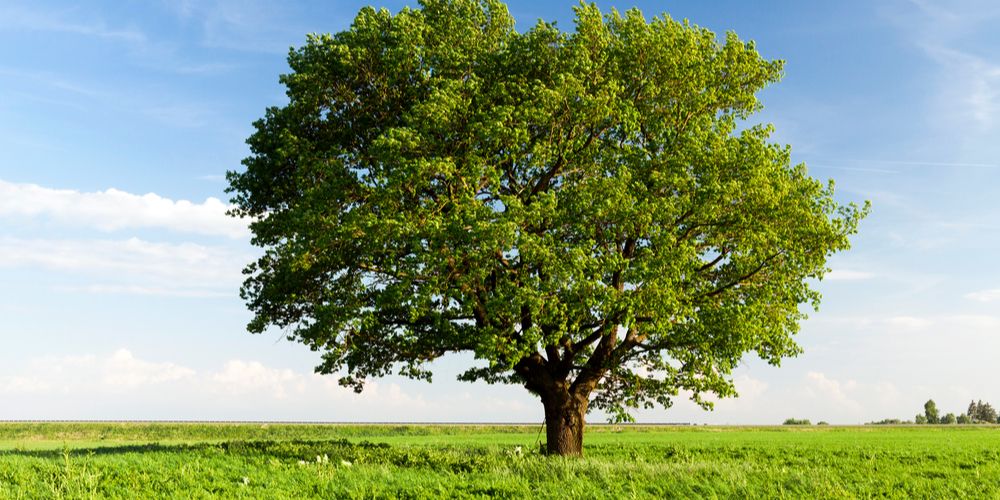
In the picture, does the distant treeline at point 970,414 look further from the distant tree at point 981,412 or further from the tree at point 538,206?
the tree at point 538,206

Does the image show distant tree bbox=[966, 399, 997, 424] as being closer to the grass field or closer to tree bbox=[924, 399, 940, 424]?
tree bbox=[924, 399, 940, 424]

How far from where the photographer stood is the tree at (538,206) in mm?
23359

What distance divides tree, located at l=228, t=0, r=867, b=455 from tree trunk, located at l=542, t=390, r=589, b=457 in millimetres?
81

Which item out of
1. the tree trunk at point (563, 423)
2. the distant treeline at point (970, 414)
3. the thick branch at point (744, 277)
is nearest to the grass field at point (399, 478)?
the tree trunk at point (563, 423)

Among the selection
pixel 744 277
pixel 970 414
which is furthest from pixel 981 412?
pixel 744 277

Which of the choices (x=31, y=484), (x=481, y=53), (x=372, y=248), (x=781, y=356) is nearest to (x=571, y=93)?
(x=481, y=53)

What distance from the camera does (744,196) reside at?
2561cm

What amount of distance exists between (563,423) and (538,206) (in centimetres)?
885

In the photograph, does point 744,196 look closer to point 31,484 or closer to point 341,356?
point 341,356

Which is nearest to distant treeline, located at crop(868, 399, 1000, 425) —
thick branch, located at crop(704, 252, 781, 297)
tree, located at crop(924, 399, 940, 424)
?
tree, located at crop(924, 399, 940, 424)

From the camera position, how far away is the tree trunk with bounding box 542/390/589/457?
88.2 feet

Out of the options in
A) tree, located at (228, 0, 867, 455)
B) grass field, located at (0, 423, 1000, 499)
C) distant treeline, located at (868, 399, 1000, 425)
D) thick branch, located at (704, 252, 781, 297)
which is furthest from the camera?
distant treeline, located at (868, 399, 1000, 425)

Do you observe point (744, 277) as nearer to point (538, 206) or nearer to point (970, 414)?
point (538, 206)

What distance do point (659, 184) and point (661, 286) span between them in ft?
12.8
